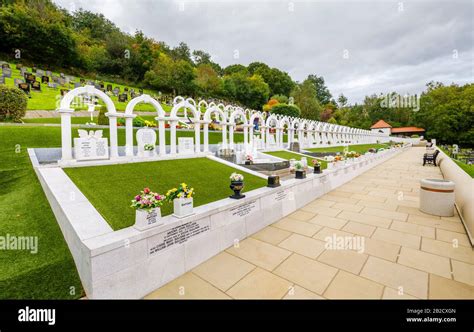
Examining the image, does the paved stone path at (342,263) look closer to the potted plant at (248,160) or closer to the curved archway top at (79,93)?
the potted plant at (248,160)

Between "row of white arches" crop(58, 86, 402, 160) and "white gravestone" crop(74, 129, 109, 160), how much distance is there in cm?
23

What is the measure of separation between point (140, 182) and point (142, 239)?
3037 millimetres

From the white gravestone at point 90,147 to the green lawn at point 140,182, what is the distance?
814mm

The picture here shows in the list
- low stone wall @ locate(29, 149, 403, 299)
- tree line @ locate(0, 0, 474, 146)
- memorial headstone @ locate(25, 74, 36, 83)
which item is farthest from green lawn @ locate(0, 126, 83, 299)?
tree line @ locate(0, 0, 474, 146)

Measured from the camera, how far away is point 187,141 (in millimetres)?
10406

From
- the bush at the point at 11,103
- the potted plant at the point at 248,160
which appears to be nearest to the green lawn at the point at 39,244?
the potted plant at the point at 248,160

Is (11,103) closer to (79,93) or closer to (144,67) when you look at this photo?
(79,93)

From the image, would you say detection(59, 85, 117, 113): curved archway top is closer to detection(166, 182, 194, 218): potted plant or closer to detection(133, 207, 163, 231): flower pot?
detection(166, 182, 194, 218): potted plant

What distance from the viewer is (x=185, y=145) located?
10406mm

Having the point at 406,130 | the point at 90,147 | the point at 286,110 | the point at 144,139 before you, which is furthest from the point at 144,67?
the point at 406,130

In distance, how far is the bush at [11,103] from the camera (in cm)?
1261
